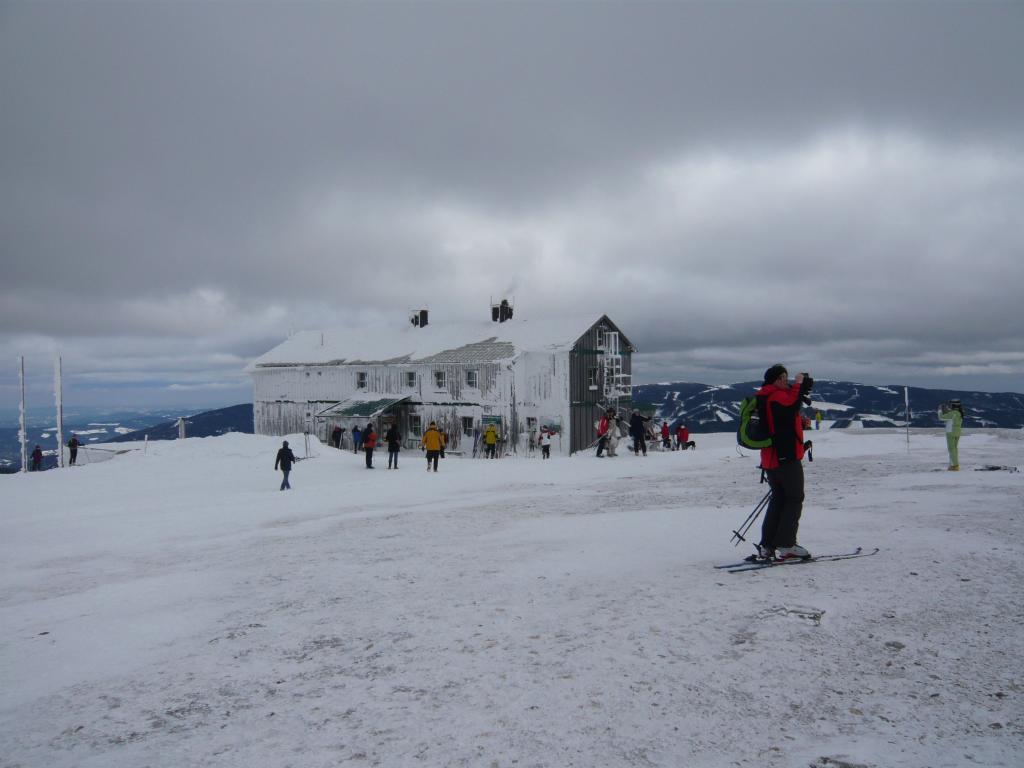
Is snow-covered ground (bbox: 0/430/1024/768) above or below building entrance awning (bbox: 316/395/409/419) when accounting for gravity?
below

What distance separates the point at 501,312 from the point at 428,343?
5.46 m

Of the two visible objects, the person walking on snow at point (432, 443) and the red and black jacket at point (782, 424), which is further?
the person walking on snow at point (432, 443)

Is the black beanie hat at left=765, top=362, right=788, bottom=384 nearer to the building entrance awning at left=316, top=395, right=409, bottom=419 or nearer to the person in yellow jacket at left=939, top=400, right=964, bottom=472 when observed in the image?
the person in yellow jacket at left=939, top=400, right=964, bottom=472

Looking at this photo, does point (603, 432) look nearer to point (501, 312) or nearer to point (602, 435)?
point (602, 435)

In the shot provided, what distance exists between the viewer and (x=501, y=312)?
41094 mm

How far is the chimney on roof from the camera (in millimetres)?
41062

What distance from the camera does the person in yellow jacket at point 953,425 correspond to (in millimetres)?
14719

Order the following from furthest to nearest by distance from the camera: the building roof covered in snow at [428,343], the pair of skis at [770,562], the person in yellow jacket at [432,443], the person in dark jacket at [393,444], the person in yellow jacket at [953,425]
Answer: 1. the building roof covered in snow at [428,343]
2. the person in dark jacket at [393,444]
3. the person in yellow jacket at [432,443]
4. the person in yellow jacket at [953,425]
5. the pair of skis at [770,562]

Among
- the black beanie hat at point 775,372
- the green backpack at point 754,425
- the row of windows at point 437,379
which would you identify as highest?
the row of windows at point 437,379

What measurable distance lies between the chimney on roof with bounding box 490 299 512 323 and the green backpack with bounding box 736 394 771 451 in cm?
3434

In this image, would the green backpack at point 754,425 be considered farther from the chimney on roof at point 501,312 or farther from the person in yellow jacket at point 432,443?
the chimney on roof at point 501,312

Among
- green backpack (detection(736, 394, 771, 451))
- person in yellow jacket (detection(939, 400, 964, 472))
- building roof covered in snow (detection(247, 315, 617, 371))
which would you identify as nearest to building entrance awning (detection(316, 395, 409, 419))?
building roof covered in snow (detection(247, 315, 617, 371))

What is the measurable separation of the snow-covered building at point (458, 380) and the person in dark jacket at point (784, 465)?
26.8 metres

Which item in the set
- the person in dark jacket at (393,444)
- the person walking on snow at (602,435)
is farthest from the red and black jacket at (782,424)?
the person walking on snow at (602,435)
